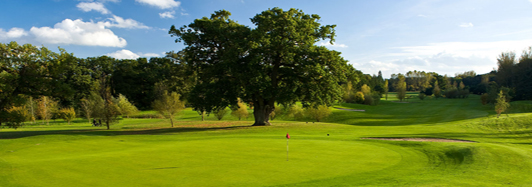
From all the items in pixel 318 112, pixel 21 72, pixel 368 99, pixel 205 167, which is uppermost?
pixel 21 72

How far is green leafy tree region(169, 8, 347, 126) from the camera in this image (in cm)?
2781

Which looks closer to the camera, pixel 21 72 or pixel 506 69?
pixel 21 72

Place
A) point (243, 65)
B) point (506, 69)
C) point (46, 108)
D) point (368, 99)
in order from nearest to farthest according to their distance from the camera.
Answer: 1. point (243, 65)
2. point (46, 108)
3. point (506, 69)
4. point (368, 99)

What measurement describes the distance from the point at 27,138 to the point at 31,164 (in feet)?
50.3

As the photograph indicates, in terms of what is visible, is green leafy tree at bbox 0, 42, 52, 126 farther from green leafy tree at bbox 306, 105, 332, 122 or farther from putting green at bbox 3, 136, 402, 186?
green leafy tree at bbox 306, 105, 332, 122

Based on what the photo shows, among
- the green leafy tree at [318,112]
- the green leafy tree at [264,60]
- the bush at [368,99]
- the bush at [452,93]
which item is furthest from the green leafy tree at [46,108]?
the bush at [452,93]

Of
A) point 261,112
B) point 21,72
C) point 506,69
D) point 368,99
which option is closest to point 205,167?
point 261,112

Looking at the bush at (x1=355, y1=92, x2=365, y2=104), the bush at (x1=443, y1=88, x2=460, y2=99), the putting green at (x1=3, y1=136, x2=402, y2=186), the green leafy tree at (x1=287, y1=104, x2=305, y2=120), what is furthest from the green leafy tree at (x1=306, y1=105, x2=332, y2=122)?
the bush at (x1=443, y1=88, x2=460, y2=99)

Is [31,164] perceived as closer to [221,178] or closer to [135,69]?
[221,178]

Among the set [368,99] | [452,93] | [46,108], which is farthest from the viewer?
[452,93]

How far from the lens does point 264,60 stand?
29.9 m

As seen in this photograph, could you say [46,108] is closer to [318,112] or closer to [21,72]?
[21,72]

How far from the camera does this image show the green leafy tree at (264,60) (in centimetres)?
2781

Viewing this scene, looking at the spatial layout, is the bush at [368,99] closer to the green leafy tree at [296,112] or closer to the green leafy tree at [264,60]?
the green leafy tree at [296,112]
